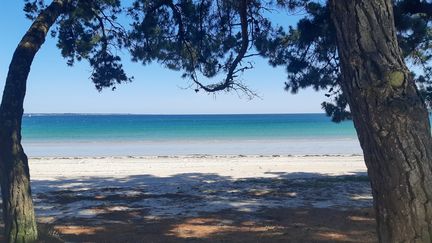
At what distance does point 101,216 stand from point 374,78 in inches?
237

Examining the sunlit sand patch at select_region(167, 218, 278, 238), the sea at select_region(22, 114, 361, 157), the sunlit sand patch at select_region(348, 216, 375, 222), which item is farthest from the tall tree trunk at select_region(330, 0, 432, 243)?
the sea at select_region(22, 114, 361, 157)

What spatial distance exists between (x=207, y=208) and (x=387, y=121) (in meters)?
6.02

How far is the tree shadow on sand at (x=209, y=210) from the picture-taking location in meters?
6.43

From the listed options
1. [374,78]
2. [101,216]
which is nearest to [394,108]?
[374,78]

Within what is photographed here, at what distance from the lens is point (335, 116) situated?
31.3ft

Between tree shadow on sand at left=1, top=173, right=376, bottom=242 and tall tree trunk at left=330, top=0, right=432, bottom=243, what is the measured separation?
325 centimetres

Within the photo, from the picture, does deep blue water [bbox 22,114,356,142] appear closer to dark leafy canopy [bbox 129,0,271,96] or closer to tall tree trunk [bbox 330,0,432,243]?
dark leafy canopy [bbox 129,0,271,96]

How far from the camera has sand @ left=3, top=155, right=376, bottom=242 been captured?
6.48 meters

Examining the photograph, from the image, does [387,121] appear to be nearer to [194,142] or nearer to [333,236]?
[333,236]

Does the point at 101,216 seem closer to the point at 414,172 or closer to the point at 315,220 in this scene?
the point at 315,220

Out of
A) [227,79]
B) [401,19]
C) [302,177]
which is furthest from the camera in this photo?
[302,177]

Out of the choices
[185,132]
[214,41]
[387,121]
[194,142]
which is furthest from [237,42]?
[185,132]

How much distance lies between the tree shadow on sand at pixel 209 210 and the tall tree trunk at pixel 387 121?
128 inches

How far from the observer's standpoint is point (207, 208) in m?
8.60
